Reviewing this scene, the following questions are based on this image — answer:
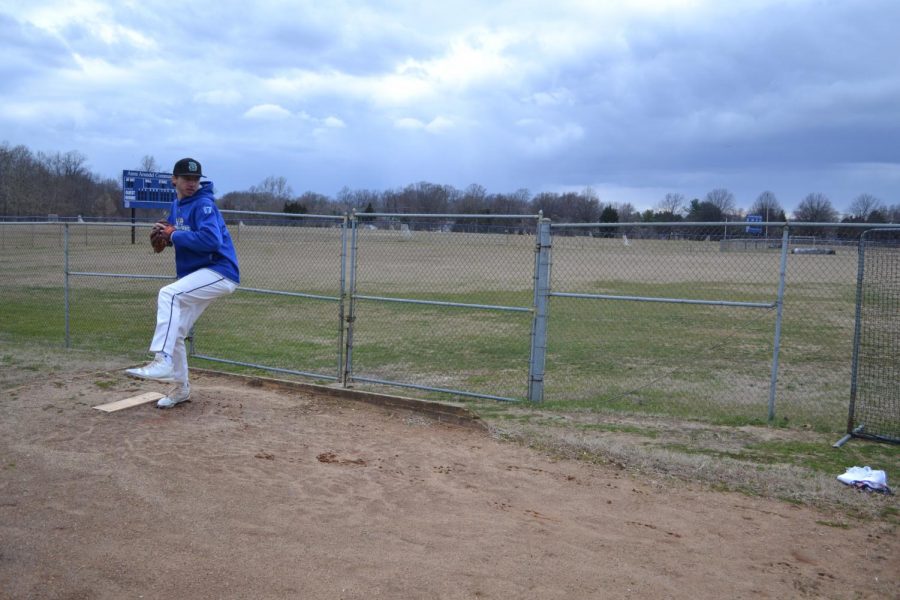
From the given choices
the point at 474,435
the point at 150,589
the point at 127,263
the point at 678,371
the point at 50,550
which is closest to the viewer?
the point at 150,589

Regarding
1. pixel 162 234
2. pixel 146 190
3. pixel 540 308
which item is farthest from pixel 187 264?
pixel 146 190

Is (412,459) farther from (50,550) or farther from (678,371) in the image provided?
(678,371)

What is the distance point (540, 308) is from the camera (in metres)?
7.80

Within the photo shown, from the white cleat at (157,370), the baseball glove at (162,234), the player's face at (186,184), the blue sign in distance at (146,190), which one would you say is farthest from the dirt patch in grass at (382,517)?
the blue sign in distance at (146,190)

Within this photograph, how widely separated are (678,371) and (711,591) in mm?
6891

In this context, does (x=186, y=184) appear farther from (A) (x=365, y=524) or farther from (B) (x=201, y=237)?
(A) (x=365, y=524)

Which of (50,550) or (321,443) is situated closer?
(50,550)

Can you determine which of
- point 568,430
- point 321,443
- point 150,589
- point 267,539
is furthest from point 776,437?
point 150,589

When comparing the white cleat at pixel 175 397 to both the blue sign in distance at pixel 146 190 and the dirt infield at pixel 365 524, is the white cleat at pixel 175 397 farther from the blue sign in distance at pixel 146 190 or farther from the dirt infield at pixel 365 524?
the blue sign in distance at pixel 146 190

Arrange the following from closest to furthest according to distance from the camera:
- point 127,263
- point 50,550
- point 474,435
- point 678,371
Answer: point 50,550 < point 474,435 < point 678,371 < point 127,263

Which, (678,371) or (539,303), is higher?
(539,303)

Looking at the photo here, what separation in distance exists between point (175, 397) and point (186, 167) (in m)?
2.19

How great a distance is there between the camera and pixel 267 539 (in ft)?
13.9

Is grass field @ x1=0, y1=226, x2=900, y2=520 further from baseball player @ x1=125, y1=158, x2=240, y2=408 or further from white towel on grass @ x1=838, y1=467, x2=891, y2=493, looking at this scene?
baseball player @ x1=125, y1=158, x2=240, y2=408
